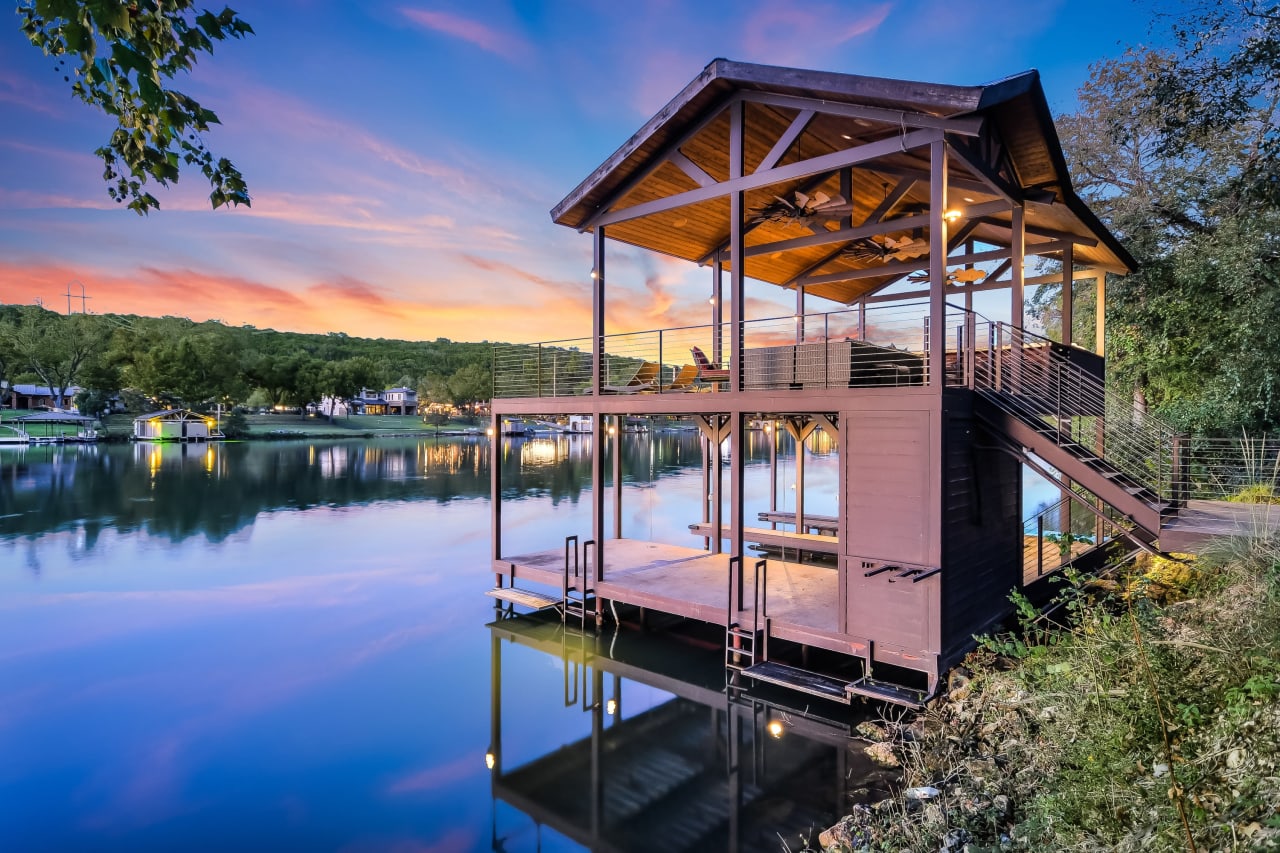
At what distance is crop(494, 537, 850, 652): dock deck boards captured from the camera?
7625 mm

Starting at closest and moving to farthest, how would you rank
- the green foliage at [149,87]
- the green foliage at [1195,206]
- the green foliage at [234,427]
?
1. the green foliage at [149,87]
2. the green foliage at [1195,206]
3. the green foliage at [234,427]

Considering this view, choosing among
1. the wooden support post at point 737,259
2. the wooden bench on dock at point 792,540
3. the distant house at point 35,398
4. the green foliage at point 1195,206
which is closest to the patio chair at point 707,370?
the wooden support post at point 737,259

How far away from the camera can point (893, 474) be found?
6812 millimetres

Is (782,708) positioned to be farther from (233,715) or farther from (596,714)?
(233,715)

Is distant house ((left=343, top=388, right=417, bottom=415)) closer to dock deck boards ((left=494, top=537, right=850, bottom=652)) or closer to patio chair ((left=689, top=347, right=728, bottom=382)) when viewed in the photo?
dock deck boards ((left=494, top=537, right=850, bottom=652))

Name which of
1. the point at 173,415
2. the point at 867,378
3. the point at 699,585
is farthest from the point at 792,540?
the point at 173,415

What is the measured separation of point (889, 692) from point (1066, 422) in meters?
4.62

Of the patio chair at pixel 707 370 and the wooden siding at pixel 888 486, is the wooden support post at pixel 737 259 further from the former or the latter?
the wooden siding at pixel 888 486

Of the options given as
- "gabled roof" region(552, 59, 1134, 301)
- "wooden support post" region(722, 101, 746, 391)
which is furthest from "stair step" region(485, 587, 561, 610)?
"gabled roof" region(552, 59, 1134, 301)

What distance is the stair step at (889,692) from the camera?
643 cm

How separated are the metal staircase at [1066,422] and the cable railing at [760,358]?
713 mm

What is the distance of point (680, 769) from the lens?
6.64 m

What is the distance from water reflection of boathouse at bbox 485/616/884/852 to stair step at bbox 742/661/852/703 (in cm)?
40

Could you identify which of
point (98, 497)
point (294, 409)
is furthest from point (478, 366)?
point (98, 497)
